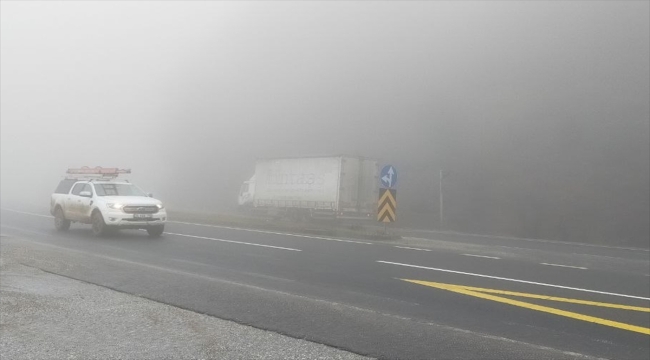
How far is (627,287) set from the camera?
1045 cm

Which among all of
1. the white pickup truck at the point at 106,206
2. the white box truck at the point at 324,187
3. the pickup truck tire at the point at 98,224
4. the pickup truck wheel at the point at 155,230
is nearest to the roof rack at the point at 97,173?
the white pickup truck at the point at 106,206

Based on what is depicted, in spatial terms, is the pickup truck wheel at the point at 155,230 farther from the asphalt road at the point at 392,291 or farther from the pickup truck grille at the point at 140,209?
the asphalt road at the point at 392,291

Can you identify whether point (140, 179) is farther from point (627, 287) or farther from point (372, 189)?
point (627, 287)

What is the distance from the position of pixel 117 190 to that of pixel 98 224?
1216 millimetres

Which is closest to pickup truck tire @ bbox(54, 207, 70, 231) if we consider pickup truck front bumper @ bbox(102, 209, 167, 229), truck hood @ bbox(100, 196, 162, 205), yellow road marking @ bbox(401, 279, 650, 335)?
truck hood @ bbox(100, 196, 162, 205)

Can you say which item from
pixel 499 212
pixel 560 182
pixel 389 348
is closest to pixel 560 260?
pixel 389 348

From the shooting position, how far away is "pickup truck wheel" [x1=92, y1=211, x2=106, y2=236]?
16109 mm

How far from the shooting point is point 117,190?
17062mm

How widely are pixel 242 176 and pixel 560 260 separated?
39.8 metres

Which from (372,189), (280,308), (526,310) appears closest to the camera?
(280,308)

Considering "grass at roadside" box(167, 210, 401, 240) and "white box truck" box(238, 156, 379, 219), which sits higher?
"white box truck" box(238, 156, 379, 219)

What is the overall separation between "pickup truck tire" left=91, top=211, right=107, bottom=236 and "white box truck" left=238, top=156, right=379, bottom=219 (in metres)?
11.7

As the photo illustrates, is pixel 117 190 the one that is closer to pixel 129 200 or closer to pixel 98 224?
pixel 129 200

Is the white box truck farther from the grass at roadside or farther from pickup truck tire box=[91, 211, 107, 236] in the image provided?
pickup truck tire box=[91, 211, 107, 236]
